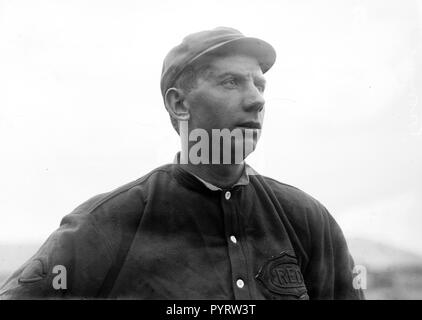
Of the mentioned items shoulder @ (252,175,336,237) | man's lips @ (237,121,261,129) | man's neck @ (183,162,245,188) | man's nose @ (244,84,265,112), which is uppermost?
man's nose @ (244,84,265,112)

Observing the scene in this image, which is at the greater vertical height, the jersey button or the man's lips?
the man's lips

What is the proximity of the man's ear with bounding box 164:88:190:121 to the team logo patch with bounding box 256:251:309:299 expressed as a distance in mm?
591

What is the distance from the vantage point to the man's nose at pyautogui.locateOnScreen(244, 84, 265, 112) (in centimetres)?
210

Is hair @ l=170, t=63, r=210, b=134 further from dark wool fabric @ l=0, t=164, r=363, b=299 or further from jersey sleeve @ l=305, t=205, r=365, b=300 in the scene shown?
jersey sleeve @ l=305, t=205, r=365, b=300

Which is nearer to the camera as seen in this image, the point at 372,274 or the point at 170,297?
the point at 170,297

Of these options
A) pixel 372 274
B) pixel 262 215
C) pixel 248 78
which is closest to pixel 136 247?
pixel 262 215

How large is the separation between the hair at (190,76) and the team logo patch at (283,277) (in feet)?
2.18

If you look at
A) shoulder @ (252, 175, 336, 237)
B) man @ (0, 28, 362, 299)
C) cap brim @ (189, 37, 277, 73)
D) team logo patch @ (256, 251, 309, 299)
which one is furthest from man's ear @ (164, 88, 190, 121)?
team logo patch @ (256, 251, 309, 299)

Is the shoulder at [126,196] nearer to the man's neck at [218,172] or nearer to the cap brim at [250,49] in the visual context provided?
the man's neck at [218,172]

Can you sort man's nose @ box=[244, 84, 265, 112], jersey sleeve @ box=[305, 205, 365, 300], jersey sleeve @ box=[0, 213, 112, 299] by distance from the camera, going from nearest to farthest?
1. jersey sleeve @ box=[0, 213, 112, 299]
2. man's nose @ box=[244, 84, 265, 112]
3. jersey sleeve @ box=[305, 205, 365, 300]

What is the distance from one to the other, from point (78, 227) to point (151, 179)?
312 mm

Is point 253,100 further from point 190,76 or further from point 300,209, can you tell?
point 300,209
